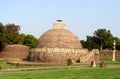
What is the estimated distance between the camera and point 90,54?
41312 mm

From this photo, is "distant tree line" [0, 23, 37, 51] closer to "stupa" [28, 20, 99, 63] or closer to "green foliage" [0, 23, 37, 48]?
"green foliage" [0, 23, 37, 48]

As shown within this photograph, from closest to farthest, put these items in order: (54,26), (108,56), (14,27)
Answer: (54,26) < (108,56) < (14,27)

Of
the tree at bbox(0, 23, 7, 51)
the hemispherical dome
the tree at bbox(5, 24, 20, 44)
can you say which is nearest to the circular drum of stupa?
the hemispherical dome

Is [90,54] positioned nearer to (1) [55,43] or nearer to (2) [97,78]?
(1) [55,43]

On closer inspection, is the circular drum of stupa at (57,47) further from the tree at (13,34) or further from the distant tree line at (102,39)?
the distant tree line at (102,39)

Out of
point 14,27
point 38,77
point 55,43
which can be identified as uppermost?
point 14,27

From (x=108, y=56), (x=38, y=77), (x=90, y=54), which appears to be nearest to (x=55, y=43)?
(x=90, y=54)

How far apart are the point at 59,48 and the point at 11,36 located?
1778cm

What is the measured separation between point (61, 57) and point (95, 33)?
77.4 feet

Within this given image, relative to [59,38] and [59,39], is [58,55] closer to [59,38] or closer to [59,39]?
[59,39]

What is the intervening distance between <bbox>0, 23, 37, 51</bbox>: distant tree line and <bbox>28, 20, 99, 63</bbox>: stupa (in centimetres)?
937

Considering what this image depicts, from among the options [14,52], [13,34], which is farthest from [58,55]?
[13,34]

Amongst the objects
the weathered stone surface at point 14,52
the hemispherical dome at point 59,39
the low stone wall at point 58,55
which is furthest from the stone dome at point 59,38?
the weathered stone surface at point 14,52

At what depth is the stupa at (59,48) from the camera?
132 feet
